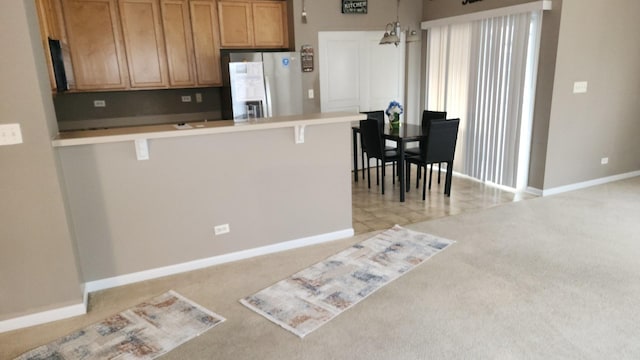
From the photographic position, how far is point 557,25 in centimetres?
425

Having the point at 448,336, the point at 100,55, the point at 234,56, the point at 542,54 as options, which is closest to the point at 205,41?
the point at 234,56

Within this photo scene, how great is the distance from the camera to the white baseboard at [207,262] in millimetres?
2902

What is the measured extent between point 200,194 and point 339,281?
3.96 feet

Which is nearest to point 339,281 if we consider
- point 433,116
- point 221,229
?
point 221,229

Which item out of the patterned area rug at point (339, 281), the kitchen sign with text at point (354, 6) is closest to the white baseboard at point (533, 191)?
the patterned area rug at point (339, 281)

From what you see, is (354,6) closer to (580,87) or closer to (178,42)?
(178,42)

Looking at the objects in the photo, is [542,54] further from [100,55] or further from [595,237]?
[100,55]

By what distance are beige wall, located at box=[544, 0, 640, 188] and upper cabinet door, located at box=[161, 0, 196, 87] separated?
420 centimetres

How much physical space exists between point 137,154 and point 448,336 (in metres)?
2.28

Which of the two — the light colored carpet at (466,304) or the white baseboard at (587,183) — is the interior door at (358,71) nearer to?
the white baseboard at (587,183)

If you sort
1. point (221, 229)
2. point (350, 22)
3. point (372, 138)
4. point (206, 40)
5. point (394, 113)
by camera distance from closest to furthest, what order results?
point (221, 229), point (372, 138), point (206, 40), point (394, 113), point (350, 22)

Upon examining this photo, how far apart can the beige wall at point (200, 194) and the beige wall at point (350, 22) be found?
2404 mm

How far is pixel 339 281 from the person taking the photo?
2857 millimetres

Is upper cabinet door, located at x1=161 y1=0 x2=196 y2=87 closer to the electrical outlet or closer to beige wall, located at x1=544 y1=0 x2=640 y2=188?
A: the electrical outlet
